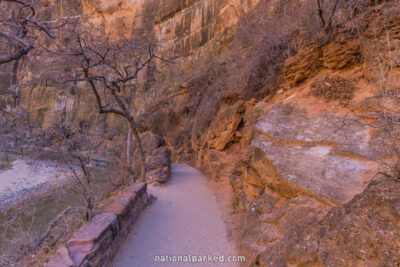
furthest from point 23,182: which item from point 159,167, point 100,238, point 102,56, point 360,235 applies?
point 360,235

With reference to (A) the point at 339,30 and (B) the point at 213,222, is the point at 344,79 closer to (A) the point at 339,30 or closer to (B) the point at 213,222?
(A) the point at 339,30

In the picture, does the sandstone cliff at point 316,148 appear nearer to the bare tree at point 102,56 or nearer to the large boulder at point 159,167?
the bare tree at point 102,56

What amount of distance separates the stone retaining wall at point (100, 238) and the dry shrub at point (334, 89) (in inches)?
171

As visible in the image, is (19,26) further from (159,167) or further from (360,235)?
(159,167)

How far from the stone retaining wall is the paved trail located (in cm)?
25

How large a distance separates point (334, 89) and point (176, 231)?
410cm

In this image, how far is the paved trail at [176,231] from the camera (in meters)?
3.40

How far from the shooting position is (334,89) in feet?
12.7

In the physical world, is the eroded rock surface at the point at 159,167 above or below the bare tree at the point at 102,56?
below

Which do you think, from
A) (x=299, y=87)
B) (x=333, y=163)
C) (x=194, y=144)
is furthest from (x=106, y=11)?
(x=333, y=163)

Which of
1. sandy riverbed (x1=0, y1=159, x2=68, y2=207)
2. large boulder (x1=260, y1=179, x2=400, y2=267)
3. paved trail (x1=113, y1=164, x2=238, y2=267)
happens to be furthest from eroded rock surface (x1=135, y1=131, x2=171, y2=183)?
sandy riverbed (x1=0, y1=159, x2=68, y2=207)

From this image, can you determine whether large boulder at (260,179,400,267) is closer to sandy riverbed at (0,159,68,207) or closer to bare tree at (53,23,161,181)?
bare tree at (53,23,161,181)

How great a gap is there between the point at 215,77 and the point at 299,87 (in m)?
9.27

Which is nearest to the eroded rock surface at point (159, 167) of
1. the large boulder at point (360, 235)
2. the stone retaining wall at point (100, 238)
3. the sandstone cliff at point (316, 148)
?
the sandstone cliff at point (316, 148)
